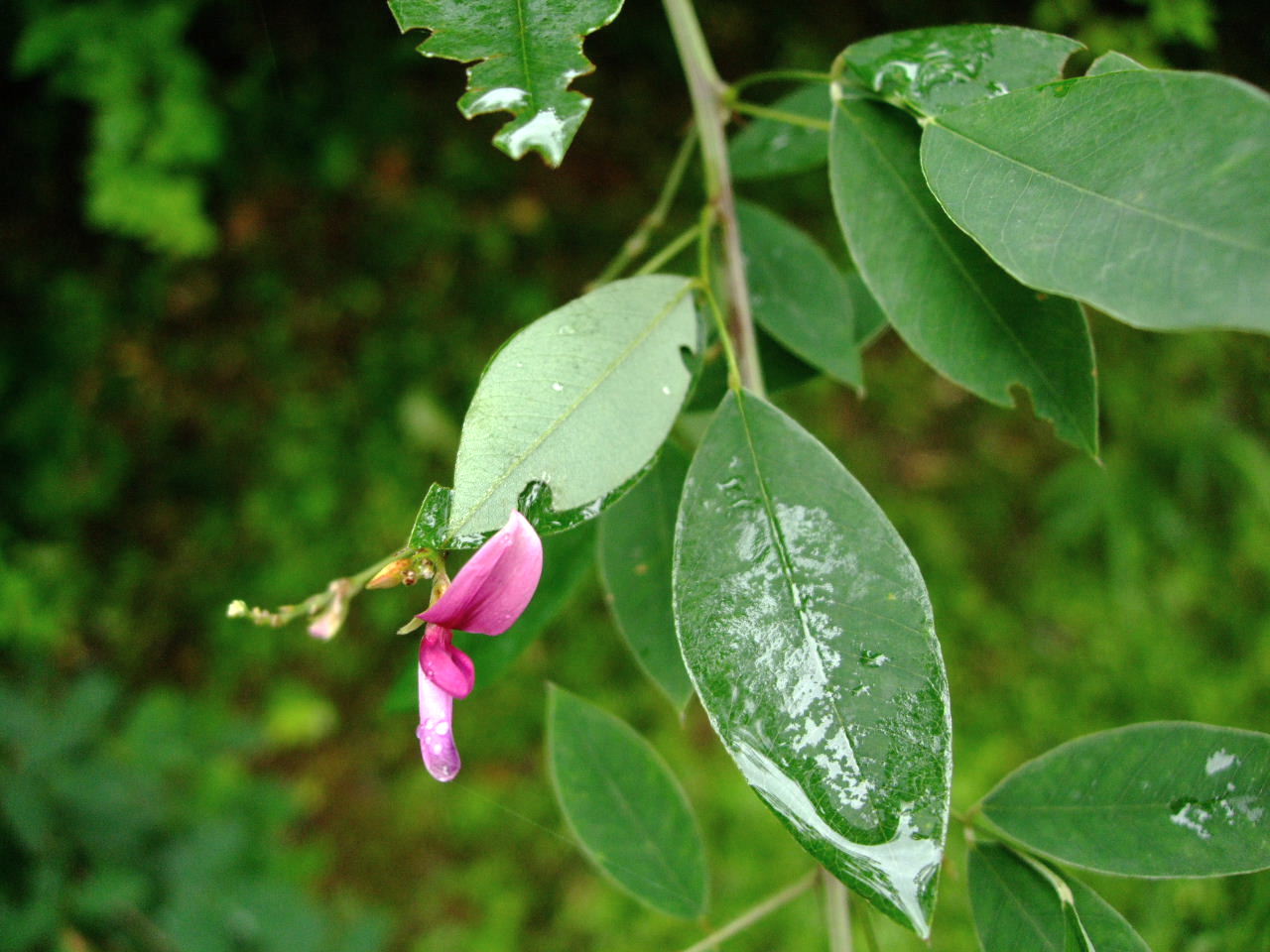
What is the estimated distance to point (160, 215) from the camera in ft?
4.46

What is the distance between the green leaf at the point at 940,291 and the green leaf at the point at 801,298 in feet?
0.52

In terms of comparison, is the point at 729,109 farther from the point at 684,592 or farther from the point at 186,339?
the point at 186,339

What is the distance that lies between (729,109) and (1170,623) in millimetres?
1415

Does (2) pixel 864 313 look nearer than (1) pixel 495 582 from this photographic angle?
No

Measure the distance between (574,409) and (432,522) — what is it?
0.11 m

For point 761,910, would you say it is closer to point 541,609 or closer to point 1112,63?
point 541,609

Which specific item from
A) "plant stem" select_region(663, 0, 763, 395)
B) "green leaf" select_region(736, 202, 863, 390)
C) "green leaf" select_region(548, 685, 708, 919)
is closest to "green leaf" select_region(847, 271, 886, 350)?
"green leaf" select_region(736, 202, 863, 390)

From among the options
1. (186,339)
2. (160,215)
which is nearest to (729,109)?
(160,215)

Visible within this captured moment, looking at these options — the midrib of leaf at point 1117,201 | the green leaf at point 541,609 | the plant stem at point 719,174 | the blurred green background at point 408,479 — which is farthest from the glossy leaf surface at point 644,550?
the blurred green background at point 408,479

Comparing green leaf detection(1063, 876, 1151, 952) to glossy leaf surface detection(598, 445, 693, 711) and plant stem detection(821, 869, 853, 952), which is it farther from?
glossy leaf surface detection(598, 445, 693, 711)

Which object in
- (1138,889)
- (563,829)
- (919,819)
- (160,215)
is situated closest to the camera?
(919,819)

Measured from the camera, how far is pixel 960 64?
54cm

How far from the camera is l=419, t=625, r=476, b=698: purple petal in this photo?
0.45 m

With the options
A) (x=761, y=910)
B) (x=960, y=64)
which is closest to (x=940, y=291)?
(x=960, y=64)
